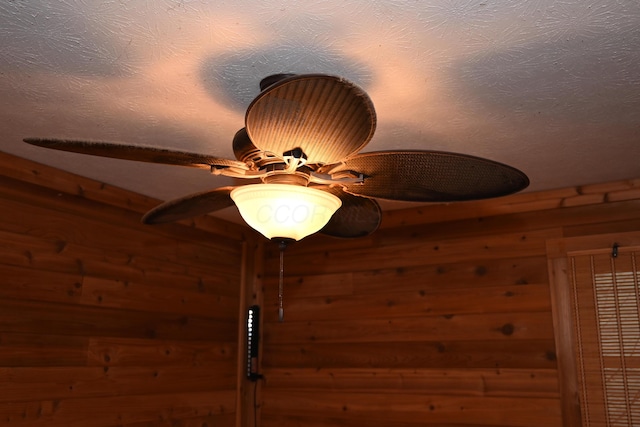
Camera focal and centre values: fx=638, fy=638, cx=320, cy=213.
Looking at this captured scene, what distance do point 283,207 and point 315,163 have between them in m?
0.15

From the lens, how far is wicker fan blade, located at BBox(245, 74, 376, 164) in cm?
131

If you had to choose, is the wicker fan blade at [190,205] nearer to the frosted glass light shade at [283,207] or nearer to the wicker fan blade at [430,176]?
the frosted glass light shade at [283,207]

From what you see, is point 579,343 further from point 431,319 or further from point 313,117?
point 313,117

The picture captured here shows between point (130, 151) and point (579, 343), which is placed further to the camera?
point (579, 343)

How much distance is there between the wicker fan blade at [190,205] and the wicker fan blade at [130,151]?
0.19m

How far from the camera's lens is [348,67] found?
6.21 ft

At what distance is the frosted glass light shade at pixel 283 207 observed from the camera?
1696 millimetres

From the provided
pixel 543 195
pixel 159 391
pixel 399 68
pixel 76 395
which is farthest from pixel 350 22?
pixel 159 391

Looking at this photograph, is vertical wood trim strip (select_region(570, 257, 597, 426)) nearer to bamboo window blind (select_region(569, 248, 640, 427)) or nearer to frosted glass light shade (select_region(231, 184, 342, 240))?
bamboo window blind (select_region(569, 248, 640, 427))

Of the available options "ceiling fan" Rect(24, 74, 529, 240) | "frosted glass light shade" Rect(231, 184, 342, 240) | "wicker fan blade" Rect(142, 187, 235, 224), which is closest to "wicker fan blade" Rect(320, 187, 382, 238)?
"ceiling fan" Rect(24, 74, 529, 240)

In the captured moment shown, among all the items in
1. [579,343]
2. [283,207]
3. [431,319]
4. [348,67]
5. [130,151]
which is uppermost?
[348,67]

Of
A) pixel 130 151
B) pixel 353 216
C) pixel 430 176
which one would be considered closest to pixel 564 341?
pixel 353 216

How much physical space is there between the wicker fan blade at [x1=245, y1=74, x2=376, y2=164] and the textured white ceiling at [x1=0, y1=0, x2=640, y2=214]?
0.33m

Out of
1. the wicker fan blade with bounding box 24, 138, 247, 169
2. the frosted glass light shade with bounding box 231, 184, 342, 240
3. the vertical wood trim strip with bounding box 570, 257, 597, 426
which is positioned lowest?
the vertical wood trim strip with bounding box 570, 257, 597, 426
